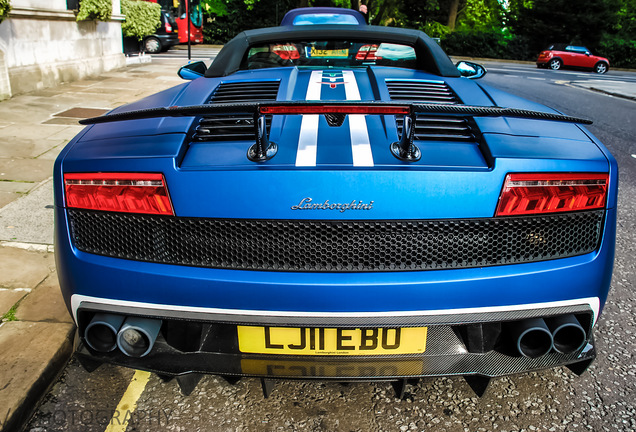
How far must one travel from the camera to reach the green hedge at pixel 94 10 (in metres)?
11.6

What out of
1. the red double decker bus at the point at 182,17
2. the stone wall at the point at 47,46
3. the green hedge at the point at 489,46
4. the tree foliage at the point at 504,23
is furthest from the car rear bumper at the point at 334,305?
the green hedge at the point at 489,46

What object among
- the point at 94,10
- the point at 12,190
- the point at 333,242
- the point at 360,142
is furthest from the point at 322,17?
the point at 333,242

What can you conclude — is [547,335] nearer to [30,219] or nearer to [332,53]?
[332,53]

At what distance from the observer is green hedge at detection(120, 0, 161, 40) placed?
15.5 m

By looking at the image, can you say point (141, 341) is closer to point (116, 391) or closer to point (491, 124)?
point (116, 391)

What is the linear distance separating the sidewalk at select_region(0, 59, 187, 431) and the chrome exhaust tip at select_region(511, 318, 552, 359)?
1.92 meters

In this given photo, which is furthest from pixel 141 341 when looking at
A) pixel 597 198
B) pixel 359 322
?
pixel 597 198

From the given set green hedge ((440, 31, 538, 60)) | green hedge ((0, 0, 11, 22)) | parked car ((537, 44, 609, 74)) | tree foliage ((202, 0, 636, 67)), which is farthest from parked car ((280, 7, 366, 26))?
Answer: green hedge ((440, 31, 538, 60))

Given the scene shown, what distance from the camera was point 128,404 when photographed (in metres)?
2.27

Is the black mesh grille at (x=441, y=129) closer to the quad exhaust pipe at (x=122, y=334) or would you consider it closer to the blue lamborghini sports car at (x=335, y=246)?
the blue lamborghini sports car at (x=335, y=246)

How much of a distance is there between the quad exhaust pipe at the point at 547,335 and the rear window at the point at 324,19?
7111 mm

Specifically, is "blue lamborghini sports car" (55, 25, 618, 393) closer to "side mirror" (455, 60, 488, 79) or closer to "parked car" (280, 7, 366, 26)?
"side mirror" (455, 60, 488, 79)

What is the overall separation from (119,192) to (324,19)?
7345 mm

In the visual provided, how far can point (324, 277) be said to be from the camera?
1.76 meters
